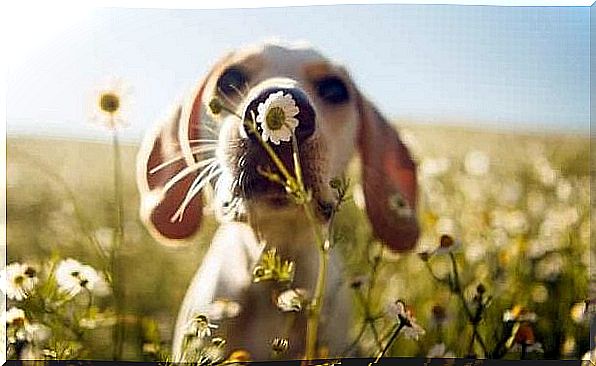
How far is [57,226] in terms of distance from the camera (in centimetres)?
257

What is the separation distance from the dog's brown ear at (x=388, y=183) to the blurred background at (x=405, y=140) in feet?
0.10

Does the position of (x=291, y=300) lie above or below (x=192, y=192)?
below

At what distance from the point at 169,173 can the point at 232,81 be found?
0.99 ft

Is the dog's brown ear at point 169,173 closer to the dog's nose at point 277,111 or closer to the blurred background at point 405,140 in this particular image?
the blurred background at point 405,140

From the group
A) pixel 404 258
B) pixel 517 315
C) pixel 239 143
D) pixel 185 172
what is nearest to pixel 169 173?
pixel 185 172

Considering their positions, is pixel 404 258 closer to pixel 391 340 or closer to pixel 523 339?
pixel 391 340

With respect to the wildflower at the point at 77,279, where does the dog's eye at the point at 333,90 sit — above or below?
above

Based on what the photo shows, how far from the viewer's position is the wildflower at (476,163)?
266 centimetres

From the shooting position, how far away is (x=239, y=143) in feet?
8.46

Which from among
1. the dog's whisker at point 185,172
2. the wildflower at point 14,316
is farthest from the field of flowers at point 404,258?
the dog's whisker at point 185,172

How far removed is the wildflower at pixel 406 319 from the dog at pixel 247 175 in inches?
7.8

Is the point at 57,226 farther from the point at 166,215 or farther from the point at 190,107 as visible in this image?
the point at 190,107

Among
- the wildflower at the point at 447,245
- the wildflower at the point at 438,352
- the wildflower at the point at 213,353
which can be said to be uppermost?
the wildflower at the point at 447,245

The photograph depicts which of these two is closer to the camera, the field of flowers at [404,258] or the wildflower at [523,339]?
the field of flowers at [404,258]
